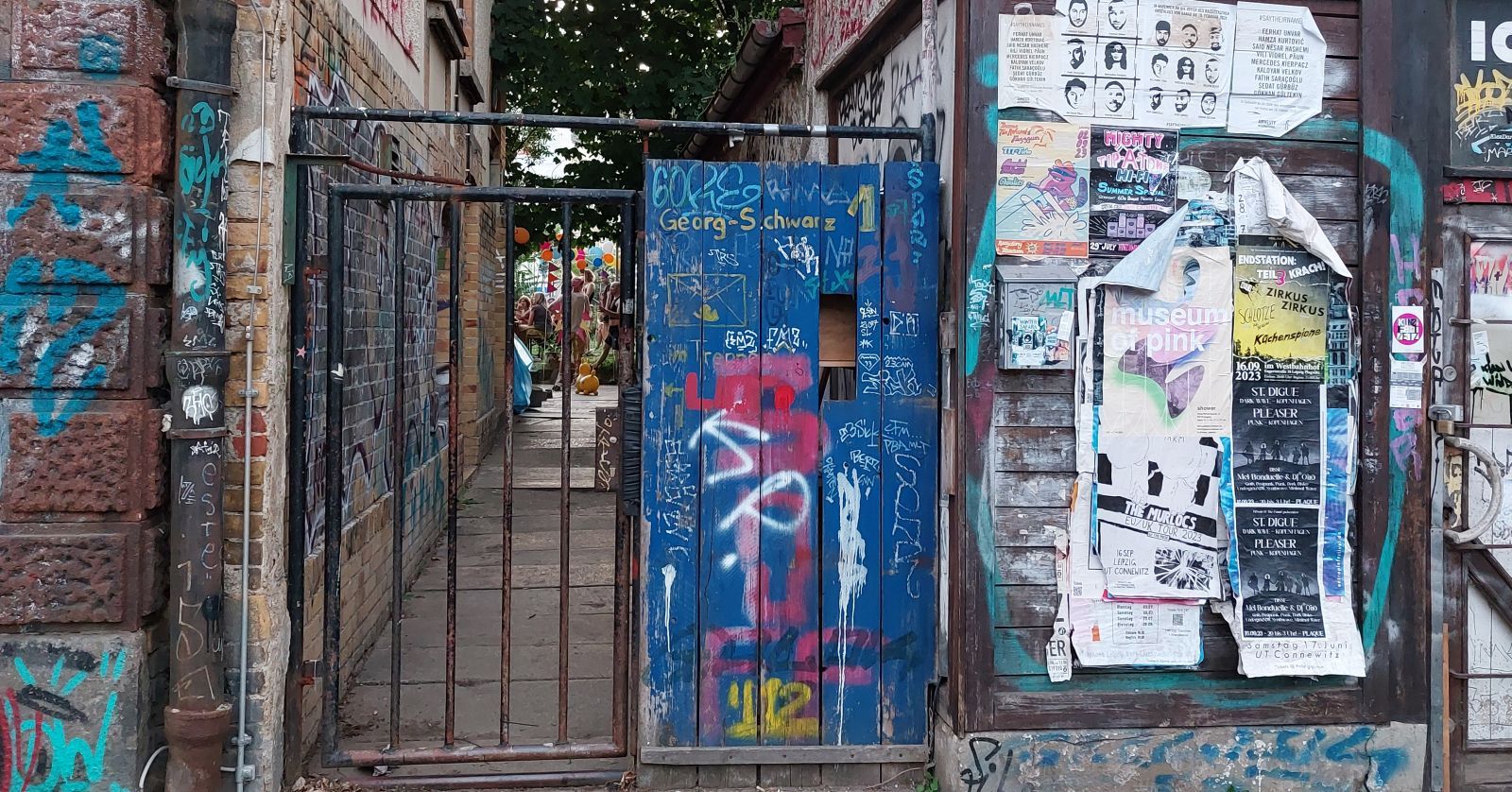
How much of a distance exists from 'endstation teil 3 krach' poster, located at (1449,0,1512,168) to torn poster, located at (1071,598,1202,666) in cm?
A: 202

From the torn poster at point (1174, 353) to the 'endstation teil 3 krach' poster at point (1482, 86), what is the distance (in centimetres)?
113

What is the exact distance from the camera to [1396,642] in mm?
4082

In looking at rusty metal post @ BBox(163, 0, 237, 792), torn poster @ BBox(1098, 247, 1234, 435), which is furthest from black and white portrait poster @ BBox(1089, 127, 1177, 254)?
rusty metal post @ BBox(163, 0, 237, 792)

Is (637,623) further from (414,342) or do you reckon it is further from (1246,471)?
(414,342)

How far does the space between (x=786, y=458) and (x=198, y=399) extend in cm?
197

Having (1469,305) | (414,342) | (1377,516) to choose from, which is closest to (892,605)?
(1377,516)

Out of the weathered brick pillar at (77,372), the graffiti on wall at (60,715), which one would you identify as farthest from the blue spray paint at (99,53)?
the graffiti on wall at (60,715)

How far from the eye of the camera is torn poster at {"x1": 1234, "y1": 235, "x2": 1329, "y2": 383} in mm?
3969

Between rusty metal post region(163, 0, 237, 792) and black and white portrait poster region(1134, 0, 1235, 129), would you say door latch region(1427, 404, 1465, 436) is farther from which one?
rusty metal post region(163, 0, 237, 792)

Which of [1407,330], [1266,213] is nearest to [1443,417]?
[1407,330]

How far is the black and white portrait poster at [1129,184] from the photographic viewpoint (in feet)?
12.8

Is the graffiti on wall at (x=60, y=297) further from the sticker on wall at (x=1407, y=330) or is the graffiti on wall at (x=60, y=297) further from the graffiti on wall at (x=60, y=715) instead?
the sticker on wall at (x=1407, y=330)

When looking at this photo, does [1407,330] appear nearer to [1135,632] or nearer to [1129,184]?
[1129,184]

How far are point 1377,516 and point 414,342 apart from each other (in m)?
5.17
